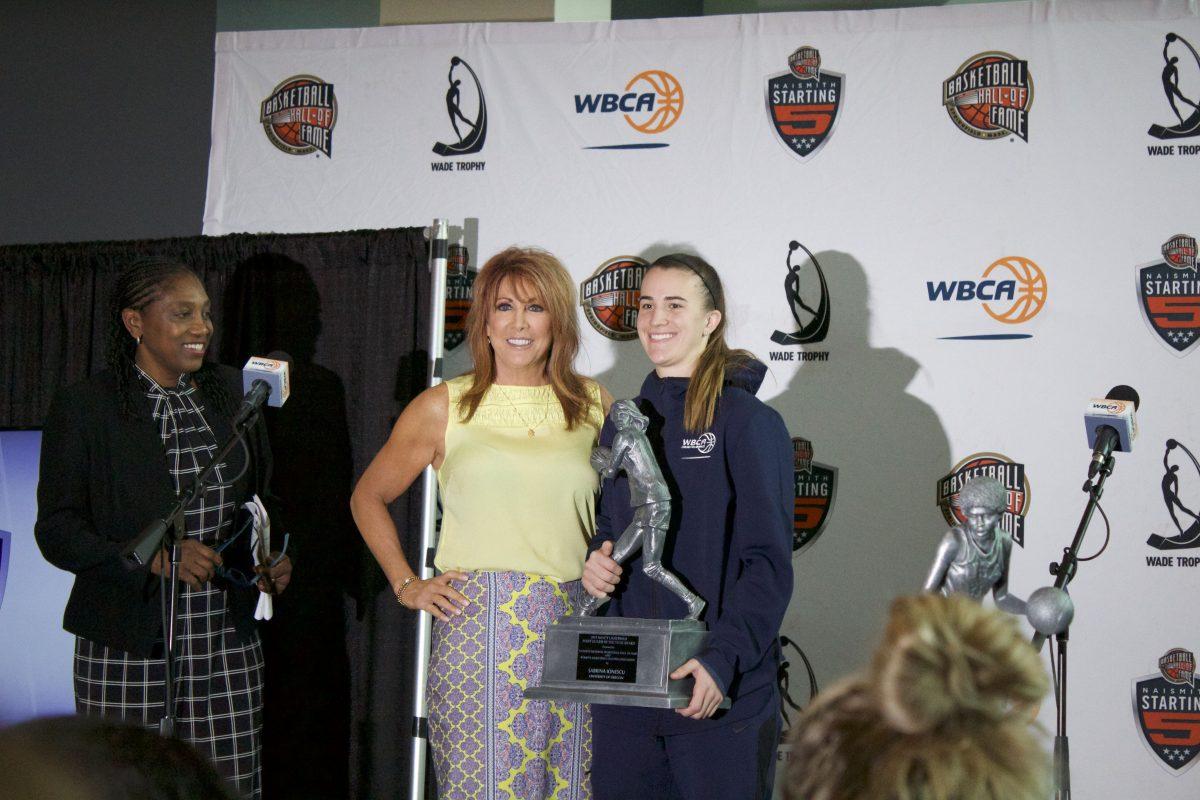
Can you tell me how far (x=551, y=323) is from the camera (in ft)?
10.6

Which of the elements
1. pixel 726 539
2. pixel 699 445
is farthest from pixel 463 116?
pixel 726 539

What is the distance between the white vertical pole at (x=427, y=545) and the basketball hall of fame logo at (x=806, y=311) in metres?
1.25

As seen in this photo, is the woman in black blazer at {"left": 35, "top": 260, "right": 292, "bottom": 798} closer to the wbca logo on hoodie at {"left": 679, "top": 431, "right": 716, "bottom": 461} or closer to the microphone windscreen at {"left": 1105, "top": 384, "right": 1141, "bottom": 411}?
the wbca logo on hoodie at {"left": 679, "top": 431, "right": 716, "bottom": 461}

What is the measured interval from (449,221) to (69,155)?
5.93ft

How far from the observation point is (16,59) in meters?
5.25

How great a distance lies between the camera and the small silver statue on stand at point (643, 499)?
2.73 meters

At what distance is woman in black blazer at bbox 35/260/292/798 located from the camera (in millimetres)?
3469

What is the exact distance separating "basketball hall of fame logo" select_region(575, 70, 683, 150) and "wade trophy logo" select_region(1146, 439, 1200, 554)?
7.10 feet

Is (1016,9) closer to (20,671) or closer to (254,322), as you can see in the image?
(254,322)

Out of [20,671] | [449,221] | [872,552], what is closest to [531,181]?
[449,221]

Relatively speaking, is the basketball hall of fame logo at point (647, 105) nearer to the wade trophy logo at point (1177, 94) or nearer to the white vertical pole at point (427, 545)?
the white vertical pole at point (427, 545)

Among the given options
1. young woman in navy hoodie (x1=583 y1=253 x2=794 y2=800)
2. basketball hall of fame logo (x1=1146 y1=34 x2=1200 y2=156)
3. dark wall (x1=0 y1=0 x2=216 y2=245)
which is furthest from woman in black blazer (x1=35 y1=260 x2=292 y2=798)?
basketball hall of fame logo (x1=1146 y1=34 x2=1200 y2=156)

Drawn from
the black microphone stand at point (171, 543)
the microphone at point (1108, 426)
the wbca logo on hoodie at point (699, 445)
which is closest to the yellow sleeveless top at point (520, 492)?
the wbca logo on hoodie at point (699, 445)

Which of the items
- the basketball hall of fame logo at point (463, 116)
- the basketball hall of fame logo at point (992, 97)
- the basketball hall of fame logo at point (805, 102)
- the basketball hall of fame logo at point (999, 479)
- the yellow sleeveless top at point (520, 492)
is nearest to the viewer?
the yellow sleeveless top at point (520, 492)
